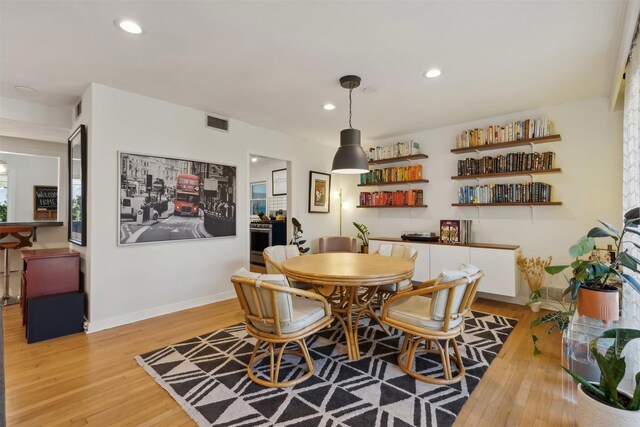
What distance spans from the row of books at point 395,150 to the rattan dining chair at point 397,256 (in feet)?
6.27

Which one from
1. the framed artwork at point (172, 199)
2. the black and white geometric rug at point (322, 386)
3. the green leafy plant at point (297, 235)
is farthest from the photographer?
the green leafy plant at point (297, 235)

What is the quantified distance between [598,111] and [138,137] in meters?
5.21

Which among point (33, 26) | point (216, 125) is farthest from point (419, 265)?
point (33, 26)

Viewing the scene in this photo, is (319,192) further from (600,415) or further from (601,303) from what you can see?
(600,415)

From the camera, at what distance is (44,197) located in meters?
5.79

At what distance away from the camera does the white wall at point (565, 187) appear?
343cm

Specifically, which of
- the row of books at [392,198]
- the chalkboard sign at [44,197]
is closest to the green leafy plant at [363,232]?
the row of books at [392,198]

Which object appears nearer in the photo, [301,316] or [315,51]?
[301,316]

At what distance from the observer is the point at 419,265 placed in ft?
14.6

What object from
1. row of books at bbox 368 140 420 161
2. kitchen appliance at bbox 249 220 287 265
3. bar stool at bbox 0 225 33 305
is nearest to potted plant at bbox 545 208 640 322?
row of books at bbox 368 140 420 161

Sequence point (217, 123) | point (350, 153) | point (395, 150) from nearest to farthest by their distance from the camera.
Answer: point (350, 153), point (217, 123), point (395, 150)

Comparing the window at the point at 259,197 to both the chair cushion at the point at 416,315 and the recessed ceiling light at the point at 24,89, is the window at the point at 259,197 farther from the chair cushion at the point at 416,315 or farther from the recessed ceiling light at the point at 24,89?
the chair cushion at the point at 416,315

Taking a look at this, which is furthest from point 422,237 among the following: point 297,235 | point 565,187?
point 297,235

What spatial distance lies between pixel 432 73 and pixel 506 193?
207cm
